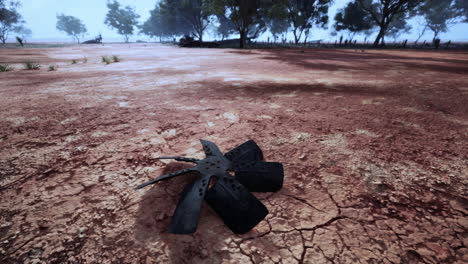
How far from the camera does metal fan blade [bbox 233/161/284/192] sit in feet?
4.23

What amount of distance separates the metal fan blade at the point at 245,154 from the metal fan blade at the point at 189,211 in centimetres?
36

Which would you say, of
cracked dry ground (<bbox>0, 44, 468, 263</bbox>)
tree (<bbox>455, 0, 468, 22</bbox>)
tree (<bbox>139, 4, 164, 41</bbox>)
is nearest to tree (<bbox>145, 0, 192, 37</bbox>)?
tree (<bbox>139, 4, 164, 41</bbox>)

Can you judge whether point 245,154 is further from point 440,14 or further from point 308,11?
point 440,14

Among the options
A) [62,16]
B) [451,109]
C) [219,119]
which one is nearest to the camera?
[219,119]

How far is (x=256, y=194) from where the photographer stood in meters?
1.31

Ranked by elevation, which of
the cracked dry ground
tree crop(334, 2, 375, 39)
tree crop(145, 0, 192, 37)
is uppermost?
tree crop(145, 0, 192, 37)

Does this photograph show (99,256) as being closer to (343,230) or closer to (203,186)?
(203,186)

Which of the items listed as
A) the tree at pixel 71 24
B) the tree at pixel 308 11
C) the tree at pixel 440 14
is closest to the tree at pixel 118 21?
the tree at pixel 71 24

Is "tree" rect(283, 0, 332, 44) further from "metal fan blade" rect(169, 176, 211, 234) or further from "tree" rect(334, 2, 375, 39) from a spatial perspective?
"metal fan blade" rect(169, 176, 211, 234)

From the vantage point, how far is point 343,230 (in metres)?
1.05

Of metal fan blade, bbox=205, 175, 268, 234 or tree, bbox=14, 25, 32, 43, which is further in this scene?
tree, bbox=14, 25, 32, 43

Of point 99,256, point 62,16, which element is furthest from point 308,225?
point 62,16

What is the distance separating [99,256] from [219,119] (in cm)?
179

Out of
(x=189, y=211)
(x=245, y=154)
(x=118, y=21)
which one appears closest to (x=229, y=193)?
(x=189, y=211)
